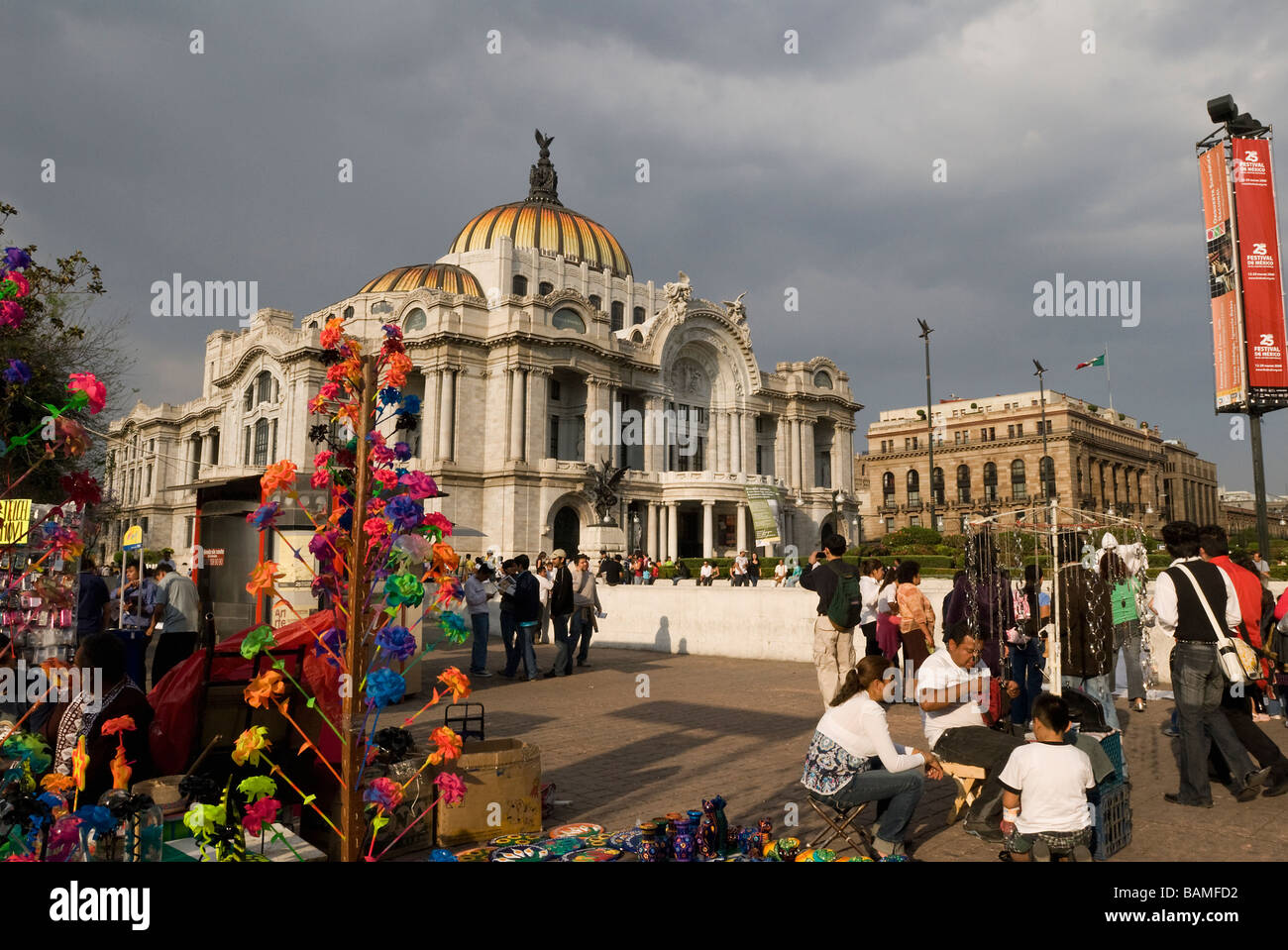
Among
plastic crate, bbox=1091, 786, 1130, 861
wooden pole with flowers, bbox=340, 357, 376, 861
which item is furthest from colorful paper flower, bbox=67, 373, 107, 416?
plastic crate, bbox=1091, 786, 1130, 861

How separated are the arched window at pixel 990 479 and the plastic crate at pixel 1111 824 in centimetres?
7156

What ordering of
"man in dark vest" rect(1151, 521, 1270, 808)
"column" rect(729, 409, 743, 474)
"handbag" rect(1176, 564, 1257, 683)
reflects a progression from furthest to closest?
"column" rect(729, 409, 743, 474), "man in dark vest" rect(1151, 521, 1270, 808), "handbag" rect(1176, 564, 1257, 683)

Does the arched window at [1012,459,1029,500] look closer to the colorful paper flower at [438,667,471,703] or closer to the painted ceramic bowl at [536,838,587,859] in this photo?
the painted ceramic bowl at [536,838,587,859]

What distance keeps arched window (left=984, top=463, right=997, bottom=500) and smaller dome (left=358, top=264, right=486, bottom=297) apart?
1838 inches

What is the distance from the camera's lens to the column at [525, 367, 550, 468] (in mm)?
43031

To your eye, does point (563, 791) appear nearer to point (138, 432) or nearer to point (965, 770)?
point (965, 770)

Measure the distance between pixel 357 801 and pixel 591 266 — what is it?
56.7 meters

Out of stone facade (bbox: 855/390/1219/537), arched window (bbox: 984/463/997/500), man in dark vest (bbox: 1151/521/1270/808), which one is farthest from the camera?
arched window (bbox: 984/463/997/500)

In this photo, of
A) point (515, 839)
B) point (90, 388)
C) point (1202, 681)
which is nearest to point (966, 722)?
point (1202, 681)

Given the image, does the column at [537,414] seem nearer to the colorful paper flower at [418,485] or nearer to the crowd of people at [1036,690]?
the crowd of people at [1036,690]

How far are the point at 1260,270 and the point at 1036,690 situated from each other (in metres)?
16.5

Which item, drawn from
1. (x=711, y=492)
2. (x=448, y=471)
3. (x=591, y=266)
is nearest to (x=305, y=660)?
(x=448, y=471)

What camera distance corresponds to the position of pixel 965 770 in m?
5.61

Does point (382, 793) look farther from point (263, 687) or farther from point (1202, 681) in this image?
point (1202, 681)
